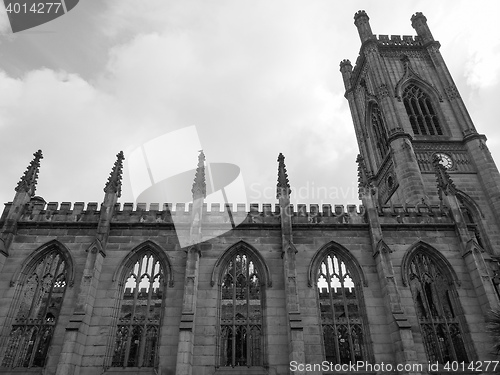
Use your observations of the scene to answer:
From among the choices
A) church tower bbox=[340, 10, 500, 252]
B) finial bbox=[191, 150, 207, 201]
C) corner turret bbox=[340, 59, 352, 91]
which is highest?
corner turret bbox=[340, 59, 352, 91]

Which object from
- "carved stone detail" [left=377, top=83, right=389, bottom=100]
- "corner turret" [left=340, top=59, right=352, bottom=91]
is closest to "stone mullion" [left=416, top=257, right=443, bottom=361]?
"carved stone detail" [left=377, top=83, right=389, bottom=100]

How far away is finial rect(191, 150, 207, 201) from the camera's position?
63.5 ft

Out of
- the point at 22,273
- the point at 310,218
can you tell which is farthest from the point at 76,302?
the point at 310,218

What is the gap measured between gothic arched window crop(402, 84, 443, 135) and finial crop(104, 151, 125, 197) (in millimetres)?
24102

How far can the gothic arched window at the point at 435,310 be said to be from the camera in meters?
16.7

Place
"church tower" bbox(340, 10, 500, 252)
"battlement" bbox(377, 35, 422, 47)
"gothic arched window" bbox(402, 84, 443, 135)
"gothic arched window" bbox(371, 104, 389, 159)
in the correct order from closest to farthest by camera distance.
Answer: "church tower" bbox(340, 10, 500, 252), "gothic arched window" bbox(402, 84, 443, 135), "gothic arched window" bbox(371, 104, 389, 159), "battlement" bbox(377, 35, 422, 47)

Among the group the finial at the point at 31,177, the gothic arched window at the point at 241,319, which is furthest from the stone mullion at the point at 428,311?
the finial at the point at 31,177

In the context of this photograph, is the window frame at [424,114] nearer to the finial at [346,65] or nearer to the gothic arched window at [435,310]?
the finial at [346,65]

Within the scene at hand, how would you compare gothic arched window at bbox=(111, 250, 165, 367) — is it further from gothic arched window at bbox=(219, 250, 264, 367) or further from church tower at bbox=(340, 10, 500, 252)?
church tower at bbox=(340, 10, 500, 252)

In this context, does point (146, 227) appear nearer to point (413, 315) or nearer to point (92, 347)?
point (92, 347)

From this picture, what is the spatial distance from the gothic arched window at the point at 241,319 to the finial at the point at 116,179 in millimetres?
7111

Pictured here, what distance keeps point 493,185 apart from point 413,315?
610 inches

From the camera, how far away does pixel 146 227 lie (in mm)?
18859

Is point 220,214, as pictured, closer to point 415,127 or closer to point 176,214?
point 176,214
